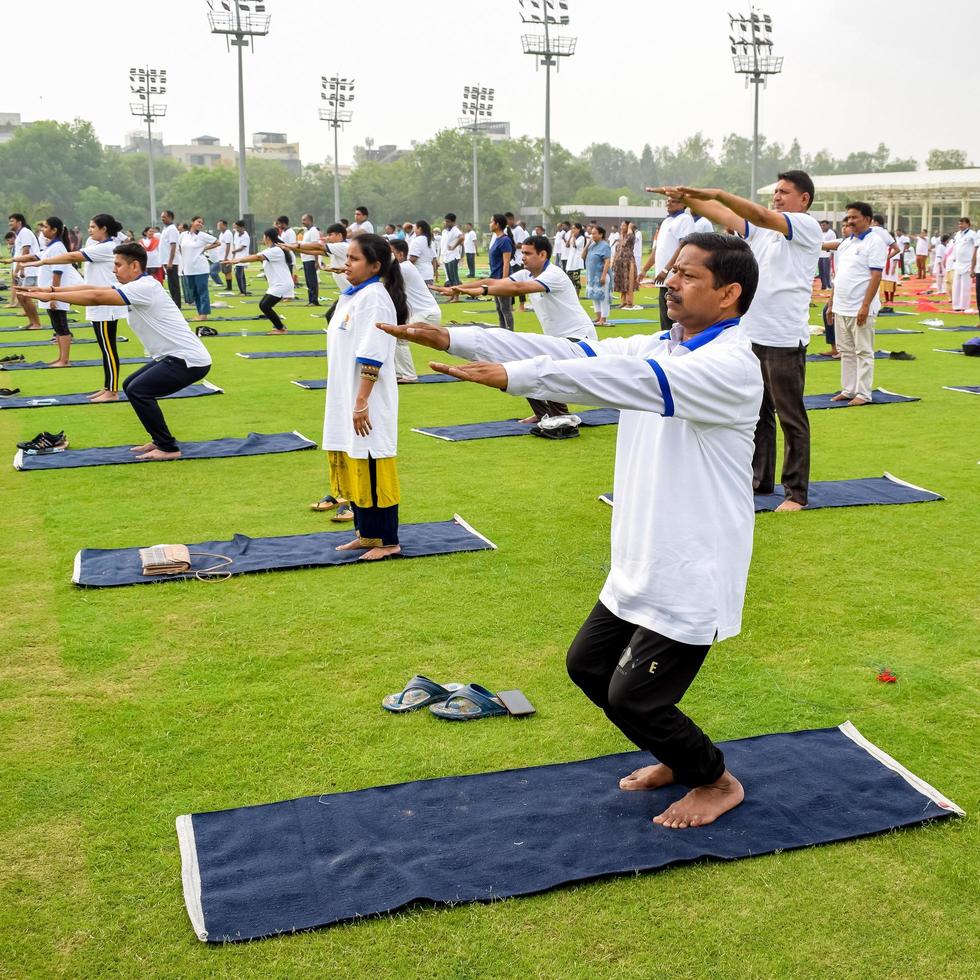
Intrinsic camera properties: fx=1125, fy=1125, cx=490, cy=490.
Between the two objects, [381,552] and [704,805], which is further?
[381,552]

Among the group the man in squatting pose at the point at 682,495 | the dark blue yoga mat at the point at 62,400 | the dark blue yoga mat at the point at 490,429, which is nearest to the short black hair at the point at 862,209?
the dark blue yoga mat at the point at 490,429

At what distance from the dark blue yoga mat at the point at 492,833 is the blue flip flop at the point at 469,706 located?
52cm

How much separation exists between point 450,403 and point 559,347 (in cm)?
970

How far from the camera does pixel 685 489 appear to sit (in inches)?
141

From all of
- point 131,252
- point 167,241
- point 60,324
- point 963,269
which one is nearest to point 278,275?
point 167,241

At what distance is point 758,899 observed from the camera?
11.6 feet

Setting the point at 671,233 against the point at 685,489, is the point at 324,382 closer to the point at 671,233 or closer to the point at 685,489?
the point at 671,233

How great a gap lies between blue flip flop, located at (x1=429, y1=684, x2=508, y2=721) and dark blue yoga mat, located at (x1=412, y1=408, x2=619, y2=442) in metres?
6.14

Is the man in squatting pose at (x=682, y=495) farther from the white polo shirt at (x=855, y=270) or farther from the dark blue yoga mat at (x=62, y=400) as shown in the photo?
the dark blue yoga mat at (x=62, y=400)

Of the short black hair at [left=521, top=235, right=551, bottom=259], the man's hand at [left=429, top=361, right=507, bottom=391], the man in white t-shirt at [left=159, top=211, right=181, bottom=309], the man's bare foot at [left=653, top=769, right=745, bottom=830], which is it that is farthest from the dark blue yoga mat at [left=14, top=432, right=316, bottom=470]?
the man in white t-shirt at [left=159, top=211, right=181, bottom=309]

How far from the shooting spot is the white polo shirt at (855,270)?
11.7m

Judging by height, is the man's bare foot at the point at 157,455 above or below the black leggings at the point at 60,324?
below

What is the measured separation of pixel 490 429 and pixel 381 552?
4454 millimetres

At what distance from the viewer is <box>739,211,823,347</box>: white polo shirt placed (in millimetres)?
8125
